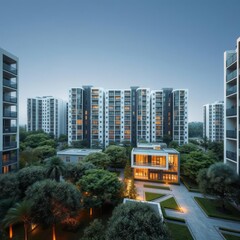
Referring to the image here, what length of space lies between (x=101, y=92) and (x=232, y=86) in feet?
172

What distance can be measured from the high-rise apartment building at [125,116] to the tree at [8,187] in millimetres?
46758

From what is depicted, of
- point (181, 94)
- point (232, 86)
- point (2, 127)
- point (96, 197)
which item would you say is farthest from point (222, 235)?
point (181, 94)

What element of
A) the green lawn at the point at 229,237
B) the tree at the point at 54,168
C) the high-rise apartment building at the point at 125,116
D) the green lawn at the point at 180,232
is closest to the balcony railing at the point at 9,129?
the tree at the point at 54,168

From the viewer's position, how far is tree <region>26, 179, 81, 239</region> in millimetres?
13266

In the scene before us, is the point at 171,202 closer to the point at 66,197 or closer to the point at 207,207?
the point at 207,207

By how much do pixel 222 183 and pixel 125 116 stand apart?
51.0 meters

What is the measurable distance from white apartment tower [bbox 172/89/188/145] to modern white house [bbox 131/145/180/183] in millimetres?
35581

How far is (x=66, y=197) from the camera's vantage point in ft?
46.1

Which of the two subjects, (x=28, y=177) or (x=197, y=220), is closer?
(x=197, y=220)

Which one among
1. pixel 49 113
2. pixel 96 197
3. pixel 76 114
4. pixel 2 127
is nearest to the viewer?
pixel 96 197

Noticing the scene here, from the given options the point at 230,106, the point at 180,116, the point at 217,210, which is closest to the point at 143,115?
the point at 180,116

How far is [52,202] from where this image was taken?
44.5ft

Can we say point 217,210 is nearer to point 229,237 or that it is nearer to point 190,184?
point 229,237

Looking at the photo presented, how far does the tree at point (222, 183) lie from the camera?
58.6 ft
